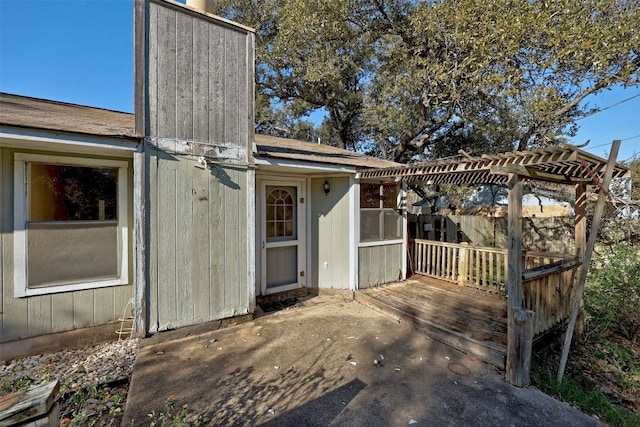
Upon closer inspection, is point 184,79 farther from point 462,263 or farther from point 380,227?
point 462,263

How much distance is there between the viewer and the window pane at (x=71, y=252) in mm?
3572

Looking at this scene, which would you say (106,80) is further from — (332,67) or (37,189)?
(332,67)

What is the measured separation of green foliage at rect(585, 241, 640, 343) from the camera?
4.91 meters

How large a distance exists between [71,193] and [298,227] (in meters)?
3.57

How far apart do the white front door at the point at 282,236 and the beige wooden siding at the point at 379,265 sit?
1.22 metres

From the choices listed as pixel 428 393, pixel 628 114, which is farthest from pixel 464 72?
pixel 428 393

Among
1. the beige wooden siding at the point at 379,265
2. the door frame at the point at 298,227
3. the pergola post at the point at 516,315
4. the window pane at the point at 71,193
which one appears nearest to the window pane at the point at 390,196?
the beige wooden siding at the point at 379,265

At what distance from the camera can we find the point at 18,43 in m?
4.42

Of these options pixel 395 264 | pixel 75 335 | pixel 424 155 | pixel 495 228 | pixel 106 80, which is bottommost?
pixel 75 335

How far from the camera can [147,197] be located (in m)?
3.69

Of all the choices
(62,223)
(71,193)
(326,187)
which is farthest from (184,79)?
(326,187)

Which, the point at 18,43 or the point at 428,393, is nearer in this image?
the point at 428,393

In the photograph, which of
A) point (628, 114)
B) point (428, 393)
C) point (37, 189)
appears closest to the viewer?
point (428, 393)

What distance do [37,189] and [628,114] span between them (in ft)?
49.2
